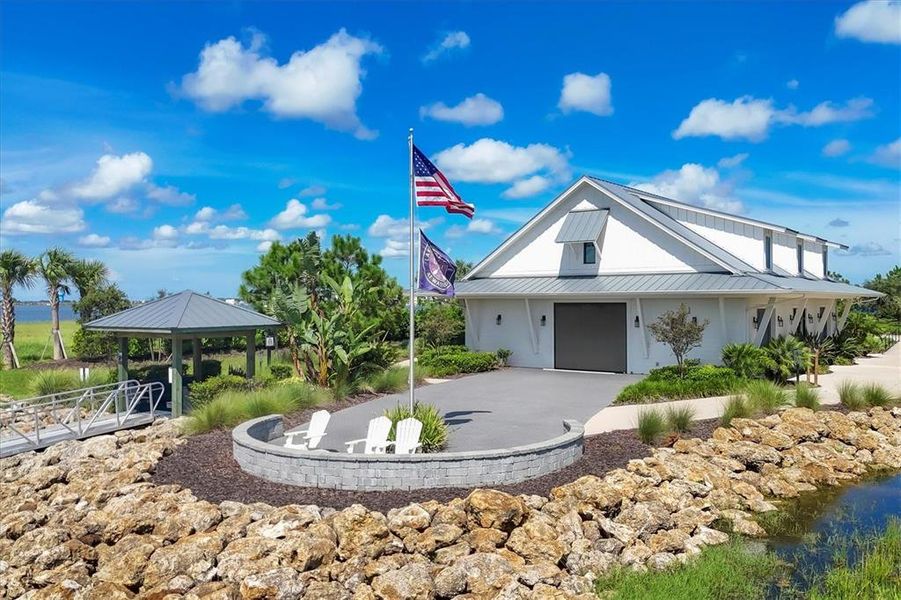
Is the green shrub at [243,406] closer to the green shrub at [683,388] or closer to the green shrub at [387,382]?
the green shrub at [387,382]

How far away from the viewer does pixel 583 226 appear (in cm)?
2517

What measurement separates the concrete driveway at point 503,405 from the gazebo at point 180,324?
12.1 ft

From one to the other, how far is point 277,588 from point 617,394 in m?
13.4

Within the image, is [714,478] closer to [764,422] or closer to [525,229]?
[764,422]

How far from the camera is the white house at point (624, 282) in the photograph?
2230 cm

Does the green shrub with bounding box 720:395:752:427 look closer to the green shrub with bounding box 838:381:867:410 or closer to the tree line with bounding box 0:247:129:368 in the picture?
the green shrub with bounding box 838:381:867:410

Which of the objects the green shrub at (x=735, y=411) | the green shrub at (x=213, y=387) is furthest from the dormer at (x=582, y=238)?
the green shrub at (x=213, y=387)

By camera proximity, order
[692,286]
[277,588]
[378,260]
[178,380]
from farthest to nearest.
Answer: [378,260] → [692,286] → [178,380] → [277,588]

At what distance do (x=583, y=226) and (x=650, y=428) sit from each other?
12.7 metres

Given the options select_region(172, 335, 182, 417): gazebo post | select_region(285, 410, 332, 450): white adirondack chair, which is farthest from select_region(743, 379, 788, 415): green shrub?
select_region(172, 335, 182, 417): gazebo post

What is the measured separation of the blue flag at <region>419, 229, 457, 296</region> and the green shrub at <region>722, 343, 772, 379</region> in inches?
428

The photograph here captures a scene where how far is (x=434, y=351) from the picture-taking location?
86.9 ft

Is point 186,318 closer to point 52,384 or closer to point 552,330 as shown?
point 52,384

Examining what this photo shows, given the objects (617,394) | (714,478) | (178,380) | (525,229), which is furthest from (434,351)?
(714,478)
